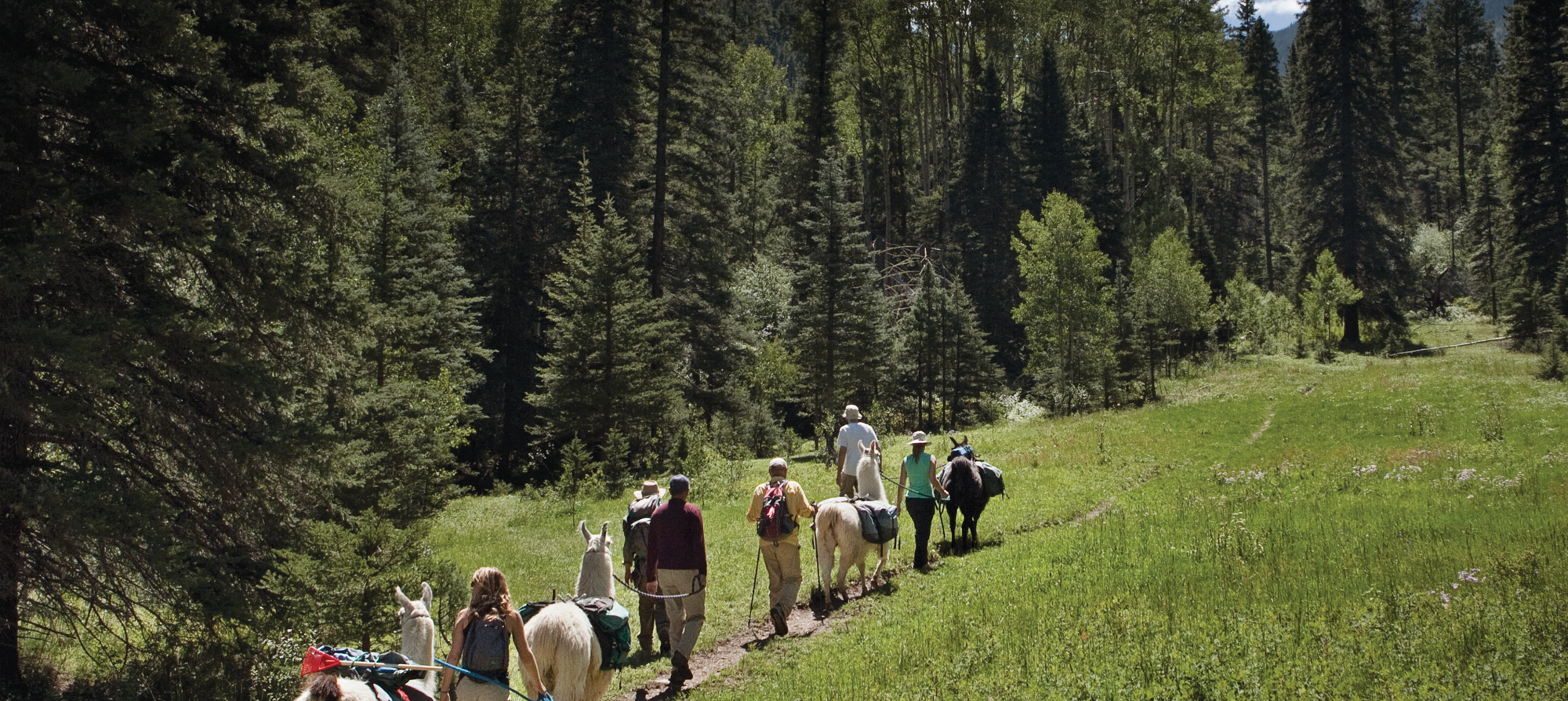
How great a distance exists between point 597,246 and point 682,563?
828 inches

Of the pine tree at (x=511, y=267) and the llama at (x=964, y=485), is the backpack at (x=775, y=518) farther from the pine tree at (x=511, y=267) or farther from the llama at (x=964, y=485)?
the pine tree at (x=511, y=267)

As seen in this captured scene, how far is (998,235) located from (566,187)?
30554 millimetres

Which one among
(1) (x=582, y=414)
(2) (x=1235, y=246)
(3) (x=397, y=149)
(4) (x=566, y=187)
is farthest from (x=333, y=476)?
(2) (x=1235, y=246)

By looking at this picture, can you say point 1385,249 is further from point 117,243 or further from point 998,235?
point 117,243

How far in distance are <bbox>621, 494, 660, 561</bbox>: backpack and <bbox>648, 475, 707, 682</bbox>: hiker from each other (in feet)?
3.13

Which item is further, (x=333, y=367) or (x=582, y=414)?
(x=582, y=414)

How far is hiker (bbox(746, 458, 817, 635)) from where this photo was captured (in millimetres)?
9797

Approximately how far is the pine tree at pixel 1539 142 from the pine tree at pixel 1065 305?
73.6 ft

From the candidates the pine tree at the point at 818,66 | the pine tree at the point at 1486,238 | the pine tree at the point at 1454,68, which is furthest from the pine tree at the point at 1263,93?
the pine tree at the point at 818,66

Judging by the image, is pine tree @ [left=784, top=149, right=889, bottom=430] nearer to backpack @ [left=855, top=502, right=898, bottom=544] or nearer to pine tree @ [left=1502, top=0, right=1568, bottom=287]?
backpack @ [left=855, top=502, right=898, bottom=544]

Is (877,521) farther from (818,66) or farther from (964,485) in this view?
(818,66)

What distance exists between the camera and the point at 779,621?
1003cm

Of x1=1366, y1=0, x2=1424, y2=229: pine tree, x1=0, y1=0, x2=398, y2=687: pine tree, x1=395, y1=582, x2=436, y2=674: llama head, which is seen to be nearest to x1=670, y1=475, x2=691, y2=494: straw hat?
x1=395, y1=582, x2=436, y2=674: llama head

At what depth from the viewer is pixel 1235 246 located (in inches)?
2504
